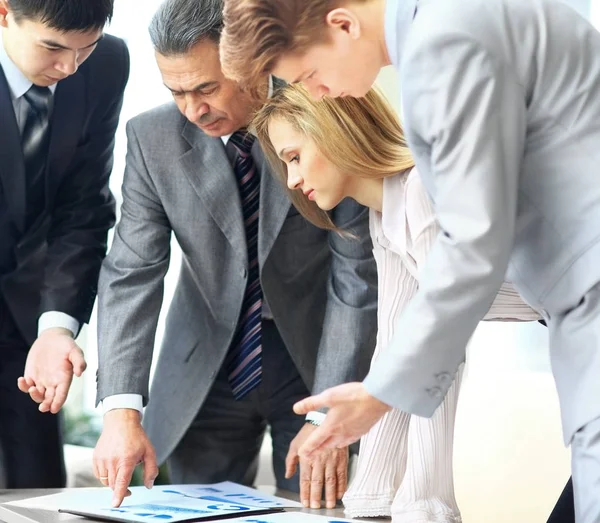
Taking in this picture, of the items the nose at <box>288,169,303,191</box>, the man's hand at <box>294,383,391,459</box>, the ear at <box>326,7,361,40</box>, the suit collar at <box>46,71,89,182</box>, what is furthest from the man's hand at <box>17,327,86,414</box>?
the ear at <box>326,7,361,40</box>

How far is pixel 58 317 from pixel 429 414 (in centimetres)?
118

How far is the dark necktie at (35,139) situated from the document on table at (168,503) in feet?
2.36

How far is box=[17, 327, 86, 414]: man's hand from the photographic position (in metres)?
1.76

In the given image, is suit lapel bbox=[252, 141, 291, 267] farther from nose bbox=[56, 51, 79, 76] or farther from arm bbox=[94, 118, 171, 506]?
nose bbox=[56, 51, 79, 76]

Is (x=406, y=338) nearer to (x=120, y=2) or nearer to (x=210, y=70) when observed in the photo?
(x=210, y=70)

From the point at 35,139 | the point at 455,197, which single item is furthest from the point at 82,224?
the point at 455,197

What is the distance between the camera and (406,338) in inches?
38.0

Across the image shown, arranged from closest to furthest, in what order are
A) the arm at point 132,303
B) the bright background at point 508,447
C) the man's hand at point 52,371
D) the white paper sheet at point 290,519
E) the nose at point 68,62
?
the white paper sheet at point 290,519, the arm at point 132,303, the man's hand at point 52,371, the nose at point 68,62, the bright background at point 508,447

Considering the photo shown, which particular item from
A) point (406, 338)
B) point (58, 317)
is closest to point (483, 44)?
point (406, 338)

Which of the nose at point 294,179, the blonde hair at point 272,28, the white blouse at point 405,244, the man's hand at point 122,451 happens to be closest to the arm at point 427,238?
the white blouse at point 405,244

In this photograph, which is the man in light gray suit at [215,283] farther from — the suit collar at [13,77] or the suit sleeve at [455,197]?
the suit sleeve at [455,197]

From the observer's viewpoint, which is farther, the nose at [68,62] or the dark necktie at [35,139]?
the dark necktie at [35,139]

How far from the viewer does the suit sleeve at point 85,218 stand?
203 centimetres

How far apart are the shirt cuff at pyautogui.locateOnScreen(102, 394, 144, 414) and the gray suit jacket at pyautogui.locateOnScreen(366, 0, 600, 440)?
793mm
